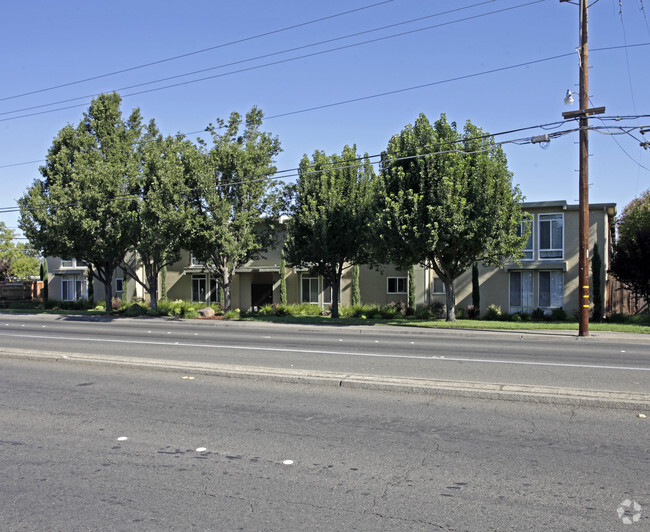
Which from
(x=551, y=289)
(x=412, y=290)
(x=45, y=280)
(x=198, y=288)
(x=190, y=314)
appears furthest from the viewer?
(x=45, y=280)

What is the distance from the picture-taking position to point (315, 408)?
24.6 ft

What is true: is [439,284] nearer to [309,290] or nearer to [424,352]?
[309,290]

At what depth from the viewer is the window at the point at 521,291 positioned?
30.7 m

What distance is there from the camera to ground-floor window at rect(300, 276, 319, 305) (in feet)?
119

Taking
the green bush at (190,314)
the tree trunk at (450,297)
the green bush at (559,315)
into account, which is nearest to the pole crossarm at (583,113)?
the tree trunk at (450,297)

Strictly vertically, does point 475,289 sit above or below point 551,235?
below

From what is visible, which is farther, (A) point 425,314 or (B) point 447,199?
(A) point 425,314

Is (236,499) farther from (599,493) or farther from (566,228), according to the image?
(566,228)

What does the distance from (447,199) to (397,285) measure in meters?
12.2

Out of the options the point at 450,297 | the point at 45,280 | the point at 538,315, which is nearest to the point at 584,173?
the point at 450,297

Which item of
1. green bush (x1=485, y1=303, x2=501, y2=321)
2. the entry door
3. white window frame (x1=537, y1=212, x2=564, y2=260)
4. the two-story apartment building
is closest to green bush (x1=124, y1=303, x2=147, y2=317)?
the two-story apartment building

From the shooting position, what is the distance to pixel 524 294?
3080 centimetres

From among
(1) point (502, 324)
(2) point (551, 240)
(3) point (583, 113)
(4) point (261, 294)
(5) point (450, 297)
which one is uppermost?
(3) point (583, 113)

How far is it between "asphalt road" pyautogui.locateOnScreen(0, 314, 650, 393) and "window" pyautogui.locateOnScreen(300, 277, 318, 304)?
14340 millimetres
